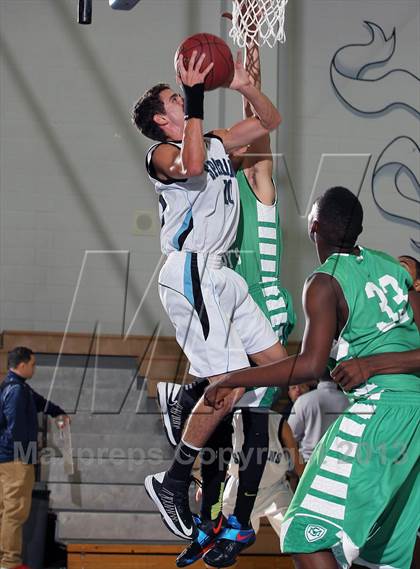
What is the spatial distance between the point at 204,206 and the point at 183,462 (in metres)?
1.09

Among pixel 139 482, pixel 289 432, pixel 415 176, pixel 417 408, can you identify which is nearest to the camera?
pixel 417 408

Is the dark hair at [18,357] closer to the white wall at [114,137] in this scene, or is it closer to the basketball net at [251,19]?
the white wall at [114,137]

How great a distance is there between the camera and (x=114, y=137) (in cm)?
1017

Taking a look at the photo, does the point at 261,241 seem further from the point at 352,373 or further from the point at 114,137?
the point at 114,137

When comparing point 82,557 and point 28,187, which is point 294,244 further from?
point 82,557

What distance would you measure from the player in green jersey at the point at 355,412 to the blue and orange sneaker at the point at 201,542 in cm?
48

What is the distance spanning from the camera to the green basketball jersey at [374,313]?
12.7ft

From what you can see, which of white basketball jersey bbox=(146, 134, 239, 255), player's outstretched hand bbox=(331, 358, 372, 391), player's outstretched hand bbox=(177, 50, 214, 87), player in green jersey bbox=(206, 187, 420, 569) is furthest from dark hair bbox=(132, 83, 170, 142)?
player's outstretched hand bbox=(331, 358, 372, 391)

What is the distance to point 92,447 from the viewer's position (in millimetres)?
8625

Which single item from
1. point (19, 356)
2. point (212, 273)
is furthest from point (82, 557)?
point (212, 273)

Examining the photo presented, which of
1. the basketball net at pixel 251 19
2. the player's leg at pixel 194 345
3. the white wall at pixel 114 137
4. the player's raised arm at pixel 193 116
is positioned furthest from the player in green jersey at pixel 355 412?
the white wall at pixel 114 137

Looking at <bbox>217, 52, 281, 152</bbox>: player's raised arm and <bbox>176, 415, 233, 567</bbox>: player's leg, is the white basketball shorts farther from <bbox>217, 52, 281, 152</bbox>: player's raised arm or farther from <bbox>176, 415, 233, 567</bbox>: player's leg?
<bbox>217, 52, 281, 152</bbox>: player's raised arm

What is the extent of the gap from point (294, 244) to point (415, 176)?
1.44m

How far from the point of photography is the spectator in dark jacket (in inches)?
285
